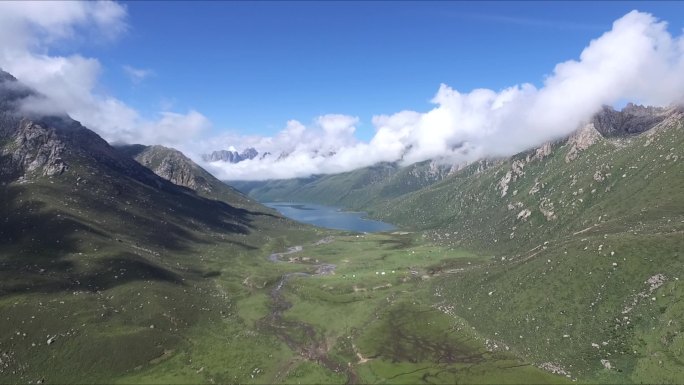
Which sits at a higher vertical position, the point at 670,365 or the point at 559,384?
the point at 670,365

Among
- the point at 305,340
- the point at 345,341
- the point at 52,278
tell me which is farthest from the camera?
the point at 52,278

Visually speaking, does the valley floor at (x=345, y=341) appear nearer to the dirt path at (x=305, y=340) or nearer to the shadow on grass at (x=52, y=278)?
the dirt path at (x=305, y=340)

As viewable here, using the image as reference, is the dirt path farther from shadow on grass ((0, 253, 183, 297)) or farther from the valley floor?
shadow on grass ((0, 253, 183, 297))

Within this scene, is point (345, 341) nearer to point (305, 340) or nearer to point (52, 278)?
point (305, 340)

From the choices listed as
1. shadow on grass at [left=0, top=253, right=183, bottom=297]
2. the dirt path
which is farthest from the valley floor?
shadow on grass at [left=0, top=253, right=183, bottom=297]

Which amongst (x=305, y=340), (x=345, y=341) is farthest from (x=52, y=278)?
(x=345, y=341)

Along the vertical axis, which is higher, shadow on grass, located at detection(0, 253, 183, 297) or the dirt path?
shadow on grass, located at detection(0, 253, 183, 297)

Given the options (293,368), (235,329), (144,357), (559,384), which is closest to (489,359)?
(559,384)

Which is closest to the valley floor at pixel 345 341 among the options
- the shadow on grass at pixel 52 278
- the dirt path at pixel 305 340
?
the dirt path at pixel 305 340

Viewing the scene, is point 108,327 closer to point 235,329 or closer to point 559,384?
point 235,329

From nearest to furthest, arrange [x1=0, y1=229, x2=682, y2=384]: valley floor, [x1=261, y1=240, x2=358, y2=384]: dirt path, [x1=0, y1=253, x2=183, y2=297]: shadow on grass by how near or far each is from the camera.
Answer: [x1=0, y1=229, x2=682, y2=384]: valley floor < [x1=261, y1=240, x2=358, y2=384]: dirt path < [x1=0, y1=253, x2=183, y2=297]: shadow on grass

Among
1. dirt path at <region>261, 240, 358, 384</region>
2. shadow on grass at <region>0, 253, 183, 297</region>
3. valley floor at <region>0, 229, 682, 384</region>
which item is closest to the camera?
valley floor at <region>0, 229, 682, 384</region>
